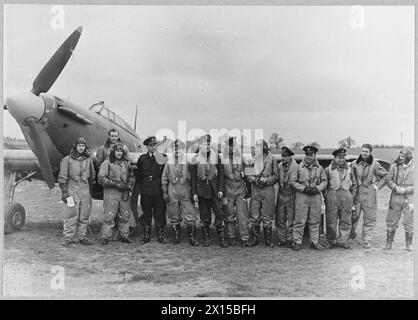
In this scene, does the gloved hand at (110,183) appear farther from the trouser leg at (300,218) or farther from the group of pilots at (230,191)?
the trouser leg at (300,218)

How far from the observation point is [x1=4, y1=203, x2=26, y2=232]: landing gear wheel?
316 inches

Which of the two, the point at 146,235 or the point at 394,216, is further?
the point at 146,235

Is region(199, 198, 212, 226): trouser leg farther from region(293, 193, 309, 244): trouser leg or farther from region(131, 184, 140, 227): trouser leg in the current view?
region(293, 193, 309, 244): trouser leg

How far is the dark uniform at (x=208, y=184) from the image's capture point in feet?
23.8

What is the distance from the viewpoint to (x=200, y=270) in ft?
20.0

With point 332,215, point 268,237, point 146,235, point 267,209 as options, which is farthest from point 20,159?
point 332,215

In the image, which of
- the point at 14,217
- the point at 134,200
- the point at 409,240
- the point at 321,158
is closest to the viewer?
the point at 409,240

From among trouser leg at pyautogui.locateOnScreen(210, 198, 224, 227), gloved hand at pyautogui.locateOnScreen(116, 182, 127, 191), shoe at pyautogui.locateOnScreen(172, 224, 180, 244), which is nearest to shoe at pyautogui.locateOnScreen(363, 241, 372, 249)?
trouser leg at pyautogui.locateOnScreen(210, 198, 224, 227)

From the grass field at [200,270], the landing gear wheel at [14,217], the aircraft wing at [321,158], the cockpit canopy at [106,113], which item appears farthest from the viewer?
the cockpit canopy at [106,113]

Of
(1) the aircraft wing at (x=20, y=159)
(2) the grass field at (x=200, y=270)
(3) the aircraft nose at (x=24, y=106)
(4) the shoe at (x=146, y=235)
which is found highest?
(3) the aircraft nose at (x=24, y=106)

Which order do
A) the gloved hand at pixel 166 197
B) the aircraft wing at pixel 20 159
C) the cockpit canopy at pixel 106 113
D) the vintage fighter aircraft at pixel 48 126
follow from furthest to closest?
the cockpit canopy at pixel 106 113, the aircraft wing at pixel 20 159, the gloved hand at pixel 166 197, the vintage fighter aircraft at pixel 48 126

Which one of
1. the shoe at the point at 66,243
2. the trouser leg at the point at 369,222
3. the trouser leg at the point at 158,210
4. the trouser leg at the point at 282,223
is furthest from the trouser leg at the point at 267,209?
the shoe at the point at 66,243

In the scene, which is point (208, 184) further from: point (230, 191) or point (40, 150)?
point (40, 150)

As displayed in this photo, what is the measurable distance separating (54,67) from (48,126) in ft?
3.52
